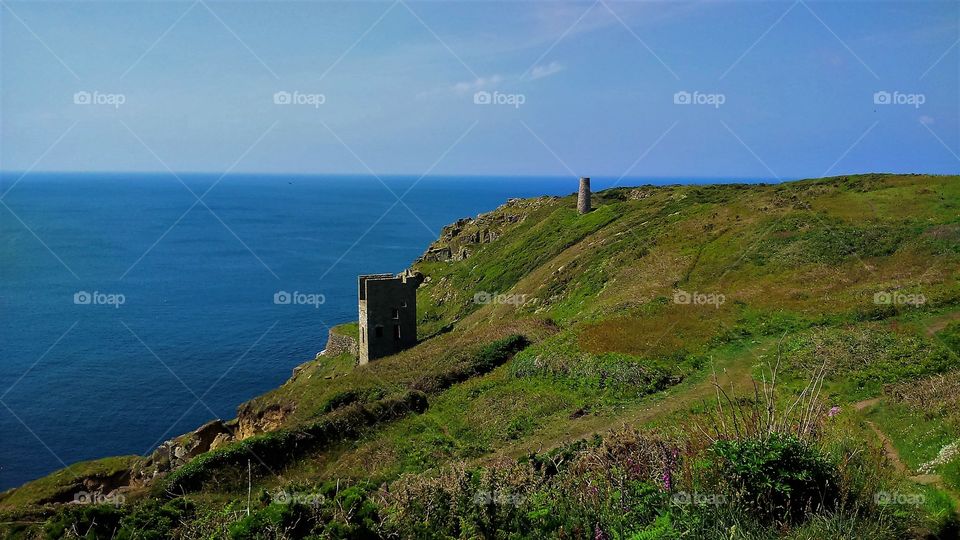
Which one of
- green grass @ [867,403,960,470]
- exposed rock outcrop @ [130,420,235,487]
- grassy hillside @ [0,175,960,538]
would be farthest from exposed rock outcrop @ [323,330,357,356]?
green grass @ [867,403,960,470]

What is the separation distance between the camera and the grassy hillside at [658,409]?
921 centimetres

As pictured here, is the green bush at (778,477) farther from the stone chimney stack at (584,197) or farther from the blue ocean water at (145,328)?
the stone chimney stack at (584,197)

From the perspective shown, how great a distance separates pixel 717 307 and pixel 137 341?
84.0 meters

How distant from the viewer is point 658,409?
70.1 ft

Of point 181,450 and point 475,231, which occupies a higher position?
point 475,231

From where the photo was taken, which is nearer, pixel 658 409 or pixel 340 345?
pixel 658 409

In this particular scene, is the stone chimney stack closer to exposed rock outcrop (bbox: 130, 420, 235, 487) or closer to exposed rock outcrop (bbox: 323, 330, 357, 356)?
exposed rock outcrop (bbox: 323, 330, 357, 356)

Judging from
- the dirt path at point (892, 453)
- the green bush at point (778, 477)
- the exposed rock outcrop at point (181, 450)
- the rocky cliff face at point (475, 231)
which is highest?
the rocky cliff face at point (475, 231)

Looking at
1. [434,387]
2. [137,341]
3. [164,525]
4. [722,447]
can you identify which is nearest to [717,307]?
[434,387]

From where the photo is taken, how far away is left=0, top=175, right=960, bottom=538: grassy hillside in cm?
921

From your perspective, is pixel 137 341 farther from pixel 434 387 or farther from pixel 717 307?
pixel 717 307

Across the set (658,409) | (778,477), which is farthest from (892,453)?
(778,477)

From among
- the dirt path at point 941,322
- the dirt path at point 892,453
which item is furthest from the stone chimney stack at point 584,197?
the dirt path at point 892,453

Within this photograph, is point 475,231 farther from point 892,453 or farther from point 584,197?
point 892,453
